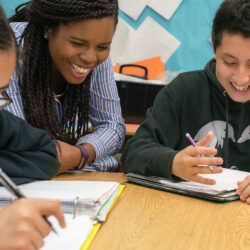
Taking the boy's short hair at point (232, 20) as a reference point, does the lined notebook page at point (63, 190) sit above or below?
below

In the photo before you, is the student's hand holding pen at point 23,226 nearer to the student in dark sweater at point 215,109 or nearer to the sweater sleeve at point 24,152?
the sweater sleeve at point 24,152

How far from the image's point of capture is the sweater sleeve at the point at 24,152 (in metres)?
0.92

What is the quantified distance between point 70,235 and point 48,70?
0.82m

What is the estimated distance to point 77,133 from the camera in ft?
5.02

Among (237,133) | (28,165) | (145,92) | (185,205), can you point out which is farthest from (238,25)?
(145,92)

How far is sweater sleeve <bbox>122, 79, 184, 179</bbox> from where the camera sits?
3.70 feet

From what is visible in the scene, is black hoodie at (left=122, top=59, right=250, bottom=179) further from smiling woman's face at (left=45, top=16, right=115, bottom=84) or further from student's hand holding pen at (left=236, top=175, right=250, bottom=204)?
student's hand holding pen at (left=236, top=175, right=250, bottom=204)

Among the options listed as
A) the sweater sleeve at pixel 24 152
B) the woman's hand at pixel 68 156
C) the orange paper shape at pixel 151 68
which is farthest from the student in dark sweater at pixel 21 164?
the orange paper shape at pixel 151 68

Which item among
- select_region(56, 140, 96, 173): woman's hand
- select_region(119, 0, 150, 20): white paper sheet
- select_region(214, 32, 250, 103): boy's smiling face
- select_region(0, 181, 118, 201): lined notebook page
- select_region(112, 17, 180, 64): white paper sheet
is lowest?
select_region(56, 140, 96, 173): woman's hand

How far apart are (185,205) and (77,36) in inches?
25.2

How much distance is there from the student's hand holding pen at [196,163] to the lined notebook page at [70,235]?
370 mm

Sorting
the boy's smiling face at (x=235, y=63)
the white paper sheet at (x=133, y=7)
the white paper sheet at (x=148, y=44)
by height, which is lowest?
the white paper sheet at (x=148, y=44)

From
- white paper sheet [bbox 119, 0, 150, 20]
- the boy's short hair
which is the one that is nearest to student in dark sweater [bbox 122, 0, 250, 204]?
the boy's short hair

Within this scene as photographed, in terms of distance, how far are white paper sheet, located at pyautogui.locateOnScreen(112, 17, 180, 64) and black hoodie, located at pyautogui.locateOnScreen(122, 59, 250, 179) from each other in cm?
127
